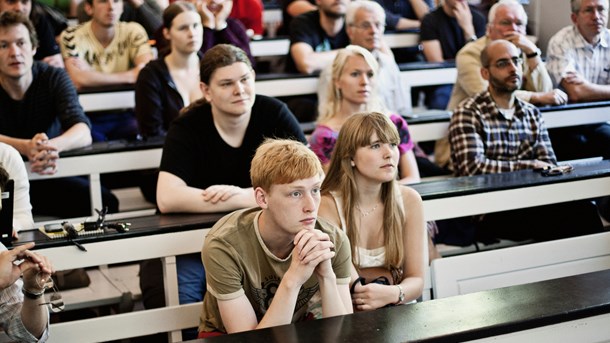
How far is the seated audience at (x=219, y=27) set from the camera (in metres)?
5.04

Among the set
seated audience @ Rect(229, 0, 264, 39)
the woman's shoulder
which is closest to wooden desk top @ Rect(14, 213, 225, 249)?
the woman's shoulder

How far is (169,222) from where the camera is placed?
293 centimetres

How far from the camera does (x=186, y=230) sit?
2.87 m

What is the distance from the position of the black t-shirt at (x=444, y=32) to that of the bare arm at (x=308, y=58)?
782mm

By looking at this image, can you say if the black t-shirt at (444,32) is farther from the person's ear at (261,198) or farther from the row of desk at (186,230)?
the person's ear at (261,198)

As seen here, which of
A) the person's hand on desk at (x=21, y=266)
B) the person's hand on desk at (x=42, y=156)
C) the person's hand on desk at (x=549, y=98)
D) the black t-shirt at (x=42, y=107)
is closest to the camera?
the person's hand on desk at (x=21, y=266)

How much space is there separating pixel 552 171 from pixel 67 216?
1.96 meters

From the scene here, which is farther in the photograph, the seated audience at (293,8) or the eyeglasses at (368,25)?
the seated audience at (293,8)

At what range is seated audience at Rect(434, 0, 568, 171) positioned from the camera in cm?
444

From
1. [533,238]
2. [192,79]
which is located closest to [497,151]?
[533,238]

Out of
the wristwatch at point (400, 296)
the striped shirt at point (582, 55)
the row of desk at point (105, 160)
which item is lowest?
the wristwatch at point (400, 296)

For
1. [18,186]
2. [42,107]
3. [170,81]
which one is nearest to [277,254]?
[18,186]

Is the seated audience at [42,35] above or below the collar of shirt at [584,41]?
above

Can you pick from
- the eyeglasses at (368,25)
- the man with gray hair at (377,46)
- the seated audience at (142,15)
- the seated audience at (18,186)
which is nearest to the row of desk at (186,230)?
the seated audience at (18,186)
